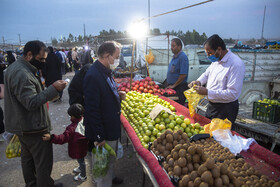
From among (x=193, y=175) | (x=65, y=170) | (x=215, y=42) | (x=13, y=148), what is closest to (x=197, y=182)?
(x=193, y=175)

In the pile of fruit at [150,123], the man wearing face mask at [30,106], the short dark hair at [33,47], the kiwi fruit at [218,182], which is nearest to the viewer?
the kiwi fruit at [218,182]

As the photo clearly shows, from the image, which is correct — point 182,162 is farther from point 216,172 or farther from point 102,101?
point 102,101

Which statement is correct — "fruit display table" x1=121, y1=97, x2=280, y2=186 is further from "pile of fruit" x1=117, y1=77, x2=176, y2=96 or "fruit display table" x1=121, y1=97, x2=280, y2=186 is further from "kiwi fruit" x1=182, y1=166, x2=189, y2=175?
"pile of fruit" x1=117, y1=77, x2=176, y2=96

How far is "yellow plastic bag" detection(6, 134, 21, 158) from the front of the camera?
2.76 metres

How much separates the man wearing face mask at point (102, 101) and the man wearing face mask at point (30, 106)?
438 mm

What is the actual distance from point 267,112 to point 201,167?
3.65 metres

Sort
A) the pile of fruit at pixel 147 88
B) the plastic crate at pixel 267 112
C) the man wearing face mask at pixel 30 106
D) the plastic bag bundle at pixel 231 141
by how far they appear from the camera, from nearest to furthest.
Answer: the man wearing face mask at pixel 30 106 < the plastic bag bundle at pixel 231 141 < the plastic crate at pixel 267 112 < the pile of fruit at pixel 147 88

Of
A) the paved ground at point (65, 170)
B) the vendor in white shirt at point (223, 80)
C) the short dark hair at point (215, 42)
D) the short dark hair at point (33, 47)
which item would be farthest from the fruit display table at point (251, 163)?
the short dark hair at point (33, 47)

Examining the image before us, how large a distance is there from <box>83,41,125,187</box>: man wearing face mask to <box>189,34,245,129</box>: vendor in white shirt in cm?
146

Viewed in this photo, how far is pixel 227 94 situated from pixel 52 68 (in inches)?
287

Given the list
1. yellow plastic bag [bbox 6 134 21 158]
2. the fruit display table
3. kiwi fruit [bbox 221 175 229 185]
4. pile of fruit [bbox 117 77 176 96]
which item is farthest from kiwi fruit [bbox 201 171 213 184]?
pile of fruit [bbox 117 77 176 96]

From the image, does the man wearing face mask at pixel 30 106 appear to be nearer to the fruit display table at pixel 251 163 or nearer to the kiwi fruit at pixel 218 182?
the fruit display table at pixel 251 163

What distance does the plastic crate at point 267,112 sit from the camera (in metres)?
4.31

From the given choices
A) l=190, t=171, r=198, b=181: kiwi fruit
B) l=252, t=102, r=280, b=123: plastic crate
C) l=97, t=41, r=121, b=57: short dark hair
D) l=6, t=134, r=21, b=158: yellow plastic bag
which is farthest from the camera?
l=252, t=102, r=280, b=123: plastic crate
